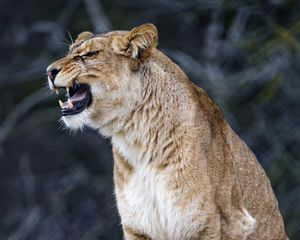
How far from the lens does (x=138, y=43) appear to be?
7594mm

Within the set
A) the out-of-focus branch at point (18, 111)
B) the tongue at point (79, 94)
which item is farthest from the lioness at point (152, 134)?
the out-of-focus branch at point (18, 111)

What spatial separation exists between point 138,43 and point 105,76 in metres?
0.27

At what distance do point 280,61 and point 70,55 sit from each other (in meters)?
4.89

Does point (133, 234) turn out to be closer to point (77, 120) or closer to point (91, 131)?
point (77, 120)

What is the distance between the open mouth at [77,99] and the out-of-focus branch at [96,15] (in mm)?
5591

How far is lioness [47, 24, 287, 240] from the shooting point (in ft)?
24.8

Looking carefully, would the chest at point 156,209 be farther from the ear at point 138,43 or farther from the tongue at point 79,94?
the ear at point 138,43

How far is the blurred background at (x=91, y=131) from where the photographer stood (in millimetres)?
12406

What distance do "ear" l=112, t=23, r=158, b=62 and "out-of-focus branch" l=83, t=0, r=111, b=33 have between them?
18.3 feet

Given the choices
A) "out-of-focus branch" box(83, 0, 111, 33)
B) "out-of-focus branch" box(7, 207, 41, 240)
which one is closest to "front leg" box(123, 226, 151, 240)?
"out-of-focus branch" box(83, 0, 111, 33)

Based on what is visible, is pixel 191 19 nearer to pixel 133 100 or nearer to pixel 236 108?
pixel 236 108

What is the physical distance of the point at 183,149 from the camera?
7.60 meters

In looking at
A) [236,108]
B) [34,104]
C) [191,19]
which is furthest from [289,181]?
[34,104]

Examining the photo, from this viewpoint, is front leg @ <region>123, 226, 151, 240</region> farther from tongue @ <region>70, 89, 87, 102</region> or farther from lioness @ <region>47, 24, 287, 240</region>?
tongue @ <region>70, 89, 87, 102</region>
